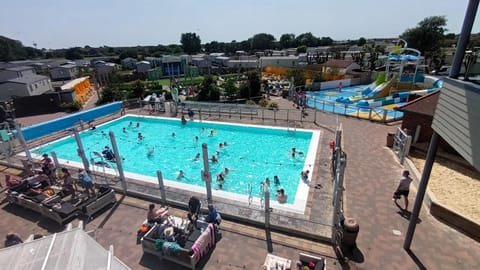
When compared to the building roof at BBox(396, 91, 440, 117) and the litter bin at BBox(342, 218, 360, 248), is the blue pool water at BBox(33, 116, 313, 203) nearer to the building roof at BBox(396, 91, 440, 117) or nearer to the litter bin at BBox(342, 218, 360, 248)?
the litter bin at BBox(342, 218, 360, 248)

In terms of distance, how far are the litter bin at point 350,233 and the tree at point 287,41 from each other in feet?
440

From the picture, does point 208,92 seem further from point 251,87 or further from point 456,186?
point 456,186

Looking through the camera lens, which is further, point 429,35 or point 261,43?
point 261,43

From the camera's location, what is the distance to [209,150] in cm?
1708

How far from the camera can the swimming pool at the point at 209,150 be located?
13.6 meters

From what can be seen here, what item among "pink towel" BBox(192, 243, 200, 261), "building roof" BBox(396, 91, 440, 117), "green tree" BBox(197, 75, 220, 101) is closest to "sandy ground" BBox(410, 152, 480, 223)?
"building roof" BBox(396, 91, 440, 117)

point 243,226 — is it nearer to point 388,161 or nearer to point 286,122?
point 388,161

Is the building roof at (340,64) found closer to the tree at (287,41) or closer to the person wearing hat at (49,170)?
the person wearing hat at (49,170)

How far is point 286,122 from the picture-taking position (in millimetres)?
18625

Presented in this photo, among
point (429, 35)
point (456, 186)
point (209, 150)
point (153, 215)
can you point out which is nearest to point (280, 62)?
point (429, 35)

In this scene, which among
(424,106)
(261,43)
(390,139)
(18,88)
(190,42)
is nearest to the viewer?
→ (424,106)

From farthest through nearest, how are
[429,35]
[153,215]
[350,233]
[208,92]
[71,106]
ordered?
[429,35] → [208,92] → [71,106] → [153,215] → [350,233]

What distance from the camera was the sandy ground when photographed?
816cm

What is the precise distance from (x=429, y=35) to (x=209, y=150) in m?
51.3
